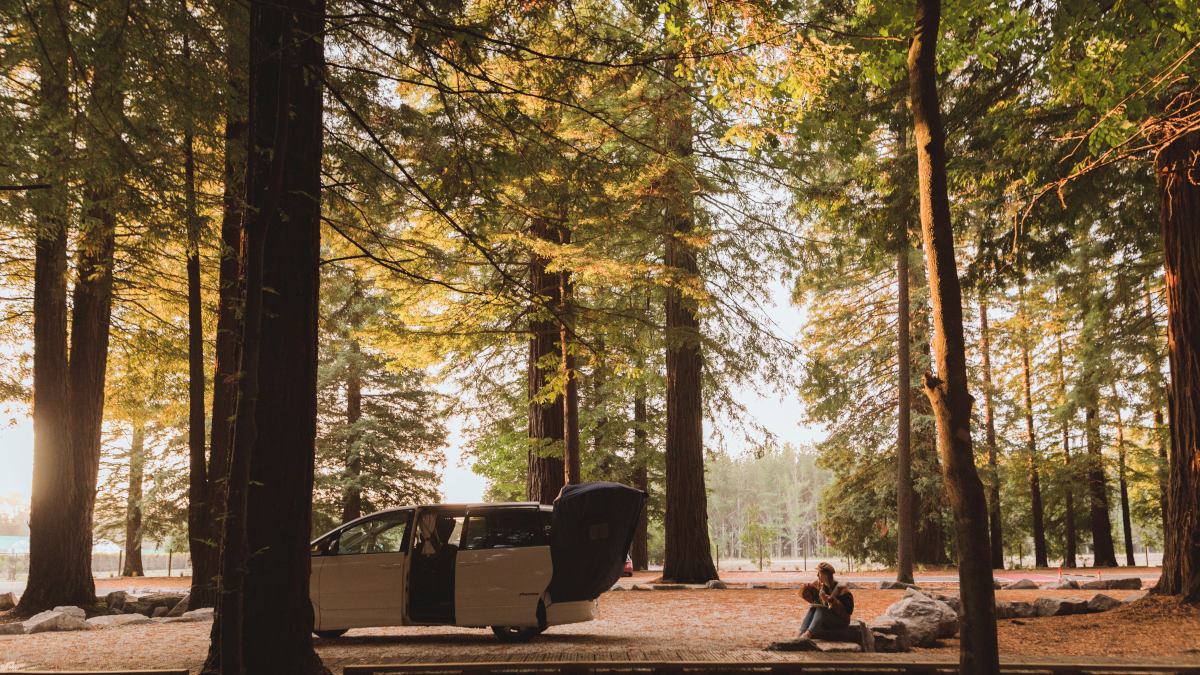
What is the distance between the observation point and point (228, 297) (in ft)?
24.5

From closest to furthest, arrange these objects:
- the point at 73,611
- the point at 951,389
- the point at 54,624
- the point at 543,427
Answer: the point at 951,389, the point at 54,624, the point at 73,611, the point at 543,427

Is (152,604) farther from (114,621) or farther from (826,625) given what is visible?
(826,625)

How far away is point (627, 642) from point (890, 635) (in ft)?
9.26

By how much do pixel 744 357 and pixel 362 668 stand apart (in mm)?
13809

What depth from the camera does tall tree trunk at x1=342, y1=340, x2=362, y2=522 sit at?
29828 mm

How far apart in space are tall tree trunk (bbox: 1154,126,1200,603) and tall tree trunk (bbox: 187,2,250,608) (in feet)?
35.1

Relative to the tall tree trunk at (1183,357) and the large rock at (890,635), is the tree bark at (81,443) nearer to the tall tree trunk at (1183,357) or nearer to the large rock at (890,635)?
the large rock at (890,635)

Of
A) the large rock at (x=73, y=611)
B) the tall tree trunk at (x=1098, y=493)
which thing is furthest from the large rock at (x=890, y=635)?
the tall tree trunk at (x=1098, y=493)

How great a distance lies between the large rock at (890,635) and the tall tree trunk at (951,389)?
117 inches

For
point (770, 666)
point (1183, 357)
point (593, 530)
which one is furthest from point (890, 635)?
point (1183, 357)

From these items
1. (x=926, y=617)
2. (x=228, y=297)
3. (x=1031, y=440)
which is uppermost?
(x=228, y=297)

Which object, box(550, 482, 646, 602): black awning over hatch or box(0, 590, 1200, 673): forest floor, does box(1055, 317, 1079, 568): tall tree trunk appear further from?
box(550, 482, 646, 602): black awning over hatch

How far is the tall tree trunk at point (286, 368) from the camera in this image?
6.06m

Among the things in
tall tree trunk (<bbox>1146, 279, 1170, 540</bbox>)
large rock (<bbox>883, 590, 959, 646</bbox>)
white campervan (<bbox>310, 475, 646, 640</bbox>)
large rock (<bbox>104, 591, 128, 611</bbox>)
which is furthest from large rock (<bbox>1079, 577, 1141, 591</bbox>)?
large rock (<bbox>104, 591, 128, 611</bbox>)
